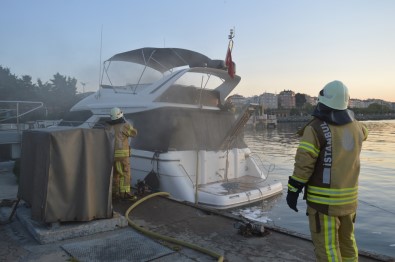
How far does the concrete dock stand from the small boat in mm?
2839

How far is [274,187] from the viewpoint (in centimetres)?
983

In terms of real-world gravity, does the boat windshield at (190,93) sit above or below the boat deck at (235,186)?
above

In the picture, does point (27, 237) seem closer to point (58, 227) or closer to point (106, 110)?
point (58, 227)

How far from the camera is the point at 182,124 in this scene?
9078 millimetres

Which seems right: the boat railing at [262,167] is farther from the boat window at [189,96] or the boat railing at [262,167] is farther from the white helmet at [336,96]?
the white helmet at [336,96]

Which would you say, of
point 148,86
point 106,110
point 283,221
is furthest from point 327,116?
point 106,110

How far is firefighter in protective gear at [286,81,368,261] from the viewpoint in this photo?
308 cm

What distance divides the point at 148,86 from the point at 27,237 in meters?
6.04

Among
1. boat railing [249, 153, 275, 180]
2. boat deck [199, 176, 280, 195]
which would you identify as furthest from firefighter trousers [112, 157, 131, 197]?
boat railing [249, 153, 275, 180]

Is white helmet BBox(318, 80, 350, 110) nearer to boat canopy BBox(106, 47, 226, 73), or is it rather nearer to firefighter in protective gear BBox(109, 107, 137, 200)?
firefighter in protective gear BBox(109, 107, 137, 200)

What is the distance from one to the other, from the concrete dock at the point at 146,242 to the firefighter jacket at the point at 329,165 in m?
1.41

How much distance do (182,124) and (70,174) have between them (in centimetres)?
461

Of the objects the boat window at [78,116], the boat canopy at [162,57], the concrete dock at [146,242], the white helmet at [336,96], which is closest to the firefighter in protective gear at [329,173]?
the white helmet at [336,96]

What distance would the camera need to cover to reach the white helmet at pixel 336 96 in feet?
10.5
